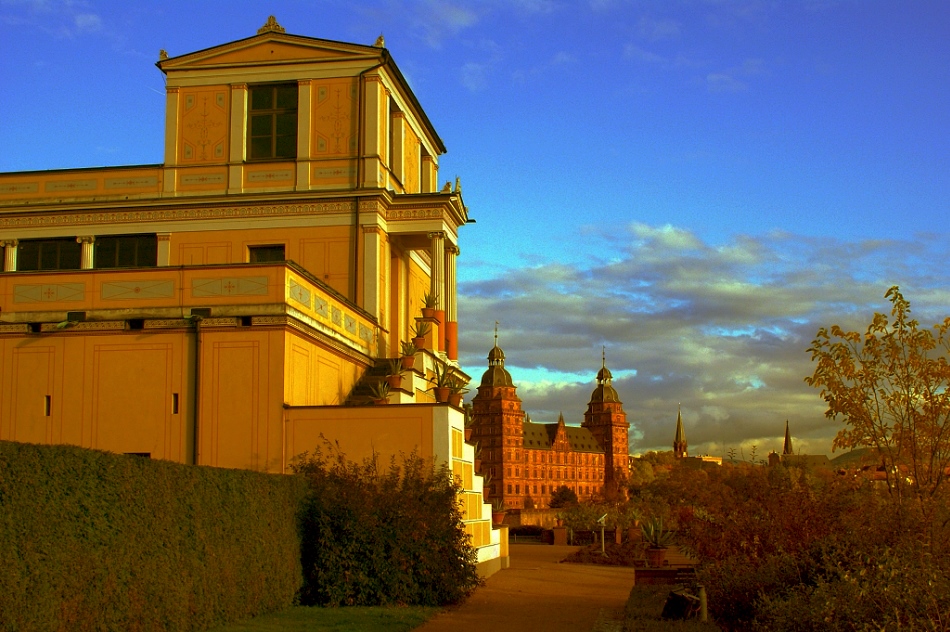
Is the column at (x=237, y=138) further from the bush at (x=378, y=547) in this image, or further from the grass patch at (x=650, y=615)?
the grass patch at (x=650, y=615)

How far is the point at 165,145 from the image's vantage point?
3278 cm

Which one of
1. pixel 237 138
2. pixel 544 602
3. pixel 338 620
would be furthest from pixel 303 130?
pixel 338 620

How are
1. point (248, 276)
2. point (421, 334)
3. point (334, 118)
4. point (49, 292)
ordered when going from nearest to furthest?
point (248, 276) < point (49, 292) < point (421, 334) < point (334, 118)

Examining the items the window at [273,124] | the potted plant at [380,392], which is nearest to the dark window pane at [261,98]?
the window at [273,124]

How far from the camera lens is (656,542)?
90.6ft

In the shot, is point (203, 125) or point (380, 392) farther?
point (203, 125)

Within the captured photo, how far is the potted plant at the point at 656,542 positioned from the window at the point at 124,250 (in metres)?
16.7

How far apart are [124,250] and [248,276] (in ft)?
34.7

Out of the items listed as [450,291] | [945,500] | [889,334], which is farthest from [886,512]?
[450,291]

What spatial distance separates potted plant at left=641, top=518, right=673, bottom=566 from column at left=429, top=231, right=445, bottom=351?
823 centimetres

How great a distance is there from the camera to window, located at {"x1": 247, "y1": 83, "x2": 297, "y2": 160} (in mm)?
32469

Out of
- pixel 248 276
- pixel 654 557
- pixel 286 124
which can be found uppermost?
pixel 286 124

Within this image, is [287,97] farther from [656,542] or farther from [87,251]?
[656,542]

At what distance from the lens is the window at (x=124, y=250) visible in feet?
106
